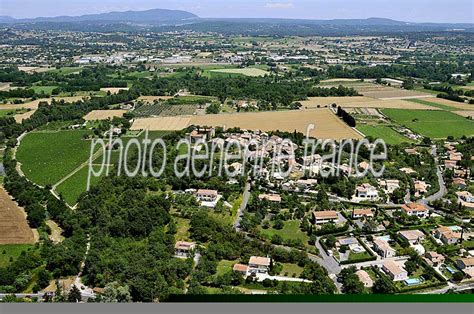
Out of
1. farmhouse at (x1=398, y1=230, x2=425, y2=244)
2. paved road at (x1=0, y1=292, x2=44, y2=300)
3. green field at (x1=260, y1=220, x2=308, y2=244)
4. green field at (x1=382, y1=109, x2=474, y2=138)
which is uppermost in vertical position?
green field at (x1=382, y1=109, x2=474, y2=138)

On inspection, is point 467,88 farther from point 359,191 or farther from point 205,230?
point 205,230

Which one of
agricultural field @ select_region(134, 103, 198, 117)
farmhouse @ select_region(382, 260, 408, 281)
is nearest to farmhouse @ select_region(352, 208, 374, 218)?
farmhouse @ select_region(382, 260, 408, 281)

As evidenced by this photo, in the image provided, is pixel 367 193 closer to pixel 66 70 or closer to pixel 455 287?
pixel 455 287

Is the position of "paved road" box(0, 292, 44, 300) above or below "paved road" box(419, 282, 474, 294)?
below

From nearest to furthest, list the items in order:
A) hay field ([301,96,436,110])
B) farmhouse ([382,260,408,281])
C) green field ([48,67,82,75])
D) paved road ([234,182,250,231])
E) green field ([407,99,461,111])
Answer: farmhouse ([382,260,408,281]) < paved road ([234,182,250,231]) < green field ([407,99,461,111]) < hay field ([301,96,436,110]) < green field ([48,67,82,75])

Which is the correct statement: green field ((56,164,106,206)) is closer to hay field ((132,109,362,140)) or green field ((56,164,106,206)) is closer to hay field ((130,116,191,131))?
hay field ((130,116,191,131))

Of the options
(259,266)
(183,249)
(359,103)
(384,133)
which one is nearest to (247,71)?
(359,103)

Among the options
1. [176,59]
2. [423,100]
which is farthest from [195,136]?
[176,59]
